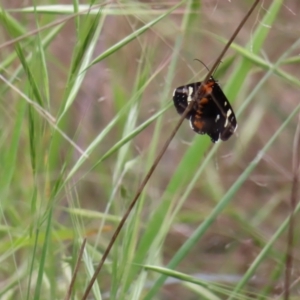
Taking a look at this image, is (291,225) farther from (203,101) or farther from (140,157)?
(140,157)

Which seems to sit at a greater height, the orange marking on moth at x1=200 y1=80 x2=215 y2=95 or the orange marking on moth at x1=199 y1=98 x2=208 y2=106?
the orange marking on moth at x1=200 y1=80 x2=215 y2=95

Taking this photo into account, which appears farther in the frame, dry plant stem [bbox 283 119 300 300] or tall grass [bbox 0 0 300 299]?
tall grass [bbox 0 0 300 299]

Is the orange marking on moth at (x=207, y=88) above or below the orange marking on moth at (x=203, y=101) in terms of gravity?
above

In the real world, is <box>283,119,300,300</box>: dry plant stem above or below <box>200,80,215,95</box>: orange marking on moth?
below

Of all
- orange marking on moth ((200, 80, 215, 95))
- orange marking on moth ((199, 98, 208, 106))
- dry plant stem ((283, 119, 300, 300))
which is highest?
orange marking on moth ((200, 80, 215, 95))

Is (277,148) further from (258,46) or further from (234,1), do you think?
(258,46)

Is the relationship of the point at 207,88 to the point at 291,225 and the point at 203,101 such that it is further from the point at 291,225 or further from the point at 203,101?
the point at 291,225

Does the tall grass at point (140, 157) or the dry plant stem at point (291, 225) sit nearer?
the dry plant stem at point (291, 225)

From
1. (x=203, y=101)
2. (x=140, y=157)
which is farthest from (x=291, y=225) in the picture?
(x=140, y=157)

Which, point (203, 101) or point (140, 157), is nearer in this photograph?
point (203, 101)
